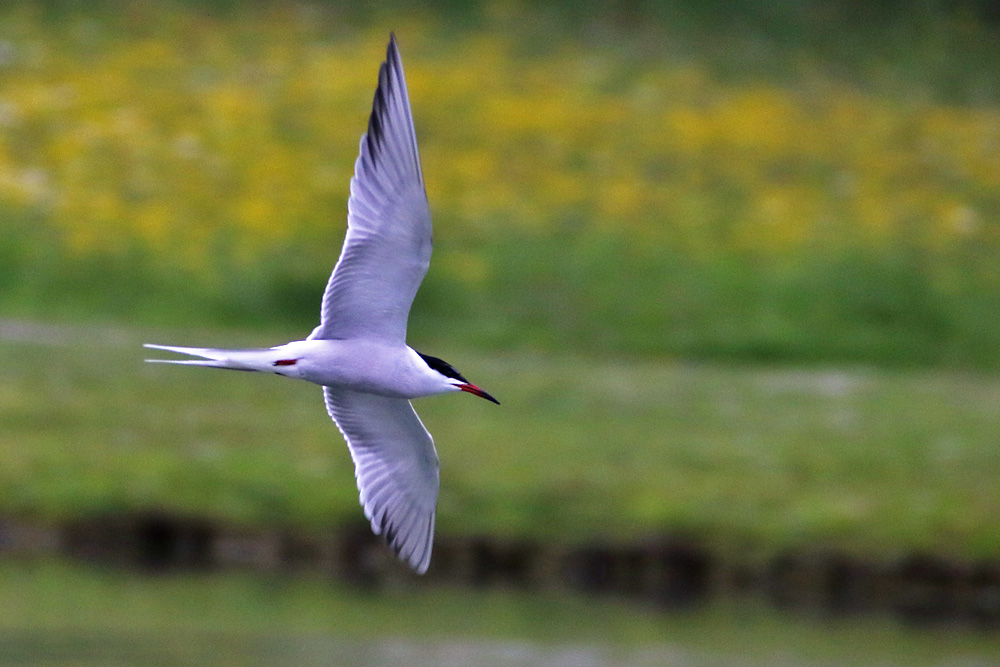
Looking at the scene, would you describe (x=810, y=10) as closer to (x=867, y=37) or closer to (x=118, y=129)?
(x=867, y=37)

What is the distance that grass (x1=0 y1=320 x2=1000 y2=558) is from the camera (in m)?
14.3

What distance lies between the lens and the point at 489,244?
22.8 meters

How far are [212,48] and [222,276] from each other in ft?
23.0

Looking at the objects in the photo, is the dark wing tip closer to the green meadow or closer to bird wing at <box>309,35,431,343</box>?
bird wing at <box>309,35,431,343</box>

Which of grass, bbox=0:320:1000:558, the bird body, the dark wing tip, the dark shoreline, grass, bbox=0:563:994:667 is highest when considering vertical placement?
the dark wing tip

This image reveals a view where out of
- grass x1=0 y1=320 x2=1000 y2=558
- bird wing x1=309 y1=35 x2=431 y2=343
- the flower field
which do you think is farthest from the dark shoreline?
the flower field

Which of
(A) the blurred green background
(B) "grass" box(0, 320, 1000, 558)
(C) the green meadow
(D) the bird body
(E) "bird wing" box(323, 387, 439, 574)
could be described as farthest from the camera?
(C) the green meadow

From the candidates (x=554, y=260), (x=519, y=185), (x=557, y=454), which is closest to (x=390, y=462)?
(x=557, y=454)

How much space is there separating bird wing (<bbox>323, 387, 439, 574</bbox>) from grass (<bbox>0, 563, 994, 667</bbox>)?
410 cm

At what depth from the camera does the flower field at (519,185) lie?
21.9 m

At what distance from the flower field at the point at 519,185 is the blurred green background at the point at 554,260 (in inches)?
2.2

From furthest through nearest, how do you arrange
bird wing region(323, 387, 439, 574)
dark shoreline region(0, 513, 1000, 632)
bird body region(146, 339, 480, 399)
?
dark shoreline region(0, 513, 1000, 632) < bird wing region(323, 387, 439, 574) < bird body region(146, 339, 480, 399)

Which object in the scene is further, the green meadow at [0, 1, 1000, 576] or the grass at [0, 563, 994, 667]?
the green meadow at [0, 1, 1000, 576]

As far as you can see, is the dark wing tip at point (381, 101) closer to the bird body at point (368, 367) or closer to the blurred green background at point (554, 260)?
the bird body at point (368, 367)
